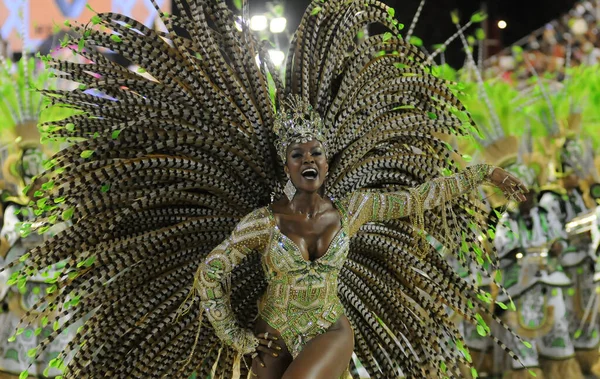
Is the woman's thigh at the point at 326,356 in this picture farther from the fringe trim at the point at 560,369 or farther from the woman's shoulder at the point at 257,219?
the fringe trim at the point at 560,369

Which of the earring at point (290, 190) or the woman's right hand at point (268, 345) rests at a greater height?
the earring at point (290, 190)

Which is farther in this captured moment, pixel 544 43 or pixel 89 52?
pixel 544 43

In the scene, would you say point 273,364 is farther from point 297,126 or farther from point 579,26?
point 579,26

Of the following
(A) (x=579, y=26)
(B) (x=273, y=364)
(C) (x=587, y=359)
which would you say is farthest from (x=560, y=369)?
(B) (x=273, y=364)

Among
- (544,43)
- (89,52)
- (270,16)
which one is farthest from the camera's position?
(544,43)

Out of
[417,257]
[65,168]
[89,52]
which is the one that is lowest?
[417,257]

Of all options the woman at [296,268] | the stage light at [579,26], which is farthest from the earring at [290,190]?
the stage light at [579,26]

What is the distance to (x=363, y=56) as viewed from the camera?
2.91 metres

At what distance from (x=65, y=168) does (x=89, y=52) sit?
46 cm

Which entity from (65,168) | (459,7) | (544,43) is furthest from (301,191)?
(544,43)

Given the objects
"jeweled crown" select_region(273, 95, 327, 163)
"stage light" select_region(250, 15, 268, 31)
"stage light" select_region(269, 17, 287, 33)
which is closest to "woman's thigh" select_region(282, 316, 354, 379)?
"jeweled crown" select_region(273, 95, 327, 163)

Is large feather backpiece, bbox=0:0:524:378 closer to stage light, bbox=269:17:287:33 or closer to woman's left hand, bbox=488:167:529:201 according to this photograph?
woman's left hand, bbox=488:167:529:201

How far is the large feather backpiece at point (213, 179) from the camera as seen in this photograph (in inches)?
103

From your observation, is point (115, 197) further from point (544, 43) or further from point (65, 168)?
point (544, 43)
